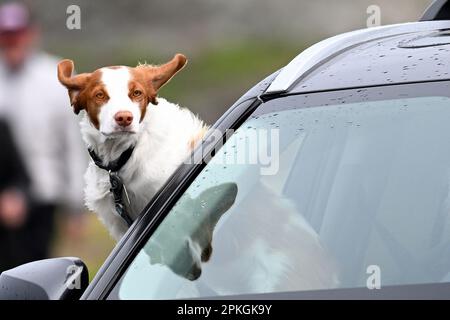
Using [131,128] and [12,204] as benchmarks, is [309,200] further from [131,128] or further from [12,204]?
[12,204]

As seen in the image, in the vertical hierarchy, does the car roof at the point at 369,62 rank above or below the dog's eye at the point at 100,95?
above

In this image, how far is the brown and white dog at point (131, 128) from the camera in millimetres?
4422

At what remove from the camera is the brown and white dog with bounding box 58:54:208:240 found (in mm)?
4422

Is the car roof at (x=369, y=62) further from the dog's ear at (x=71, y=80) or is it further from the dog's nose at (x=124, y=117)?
the dog's ear at (x=71, y=80)

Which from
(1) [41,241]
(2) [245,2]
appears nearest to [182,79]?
(2) [245,2]

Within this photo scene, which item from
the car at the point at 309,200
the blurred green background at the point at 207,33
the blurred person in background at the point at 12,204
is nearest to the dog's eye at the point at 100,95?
the car at the point at 309,200

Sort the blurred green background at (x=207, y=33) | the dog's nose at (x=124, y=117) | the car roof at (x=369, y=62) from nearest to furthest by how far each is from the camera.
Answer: the car roof at (x=369, y=62)
the dog's nose at (x=124, y=117)
the blurred green background at (x=207, y=33)

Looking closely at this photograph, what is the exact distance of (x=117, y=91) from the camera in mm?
4422

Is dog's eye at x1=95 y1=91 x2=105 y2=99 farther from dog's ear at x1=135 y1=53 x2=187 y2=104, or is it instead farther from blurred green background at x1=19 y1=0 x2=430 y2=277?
blurred green background at x1=19 y1=0 x2=430 y2=277

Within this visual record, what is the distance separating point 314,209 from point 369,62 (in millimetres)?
452

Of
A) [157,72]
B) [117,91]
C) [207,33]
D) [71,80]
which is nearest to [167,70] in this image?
[157,72]

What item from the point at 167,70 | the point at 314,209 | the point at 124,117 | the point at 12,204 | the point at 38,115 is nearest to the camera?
the point at 314,209

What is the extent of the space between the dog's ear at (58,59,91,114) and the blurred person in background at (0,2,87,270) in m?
3.00
